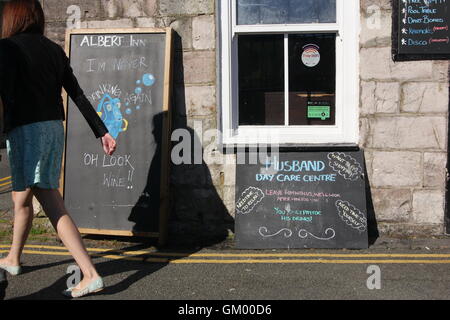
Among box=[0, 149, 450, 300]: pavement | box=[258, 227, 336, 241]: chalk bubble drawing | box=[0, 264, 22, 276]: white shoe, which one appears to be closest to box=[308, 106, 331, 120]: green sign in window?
box=[258, 227, 336, 241]: chalk bubble drawing

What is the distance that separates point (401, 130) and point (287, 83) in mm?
1263

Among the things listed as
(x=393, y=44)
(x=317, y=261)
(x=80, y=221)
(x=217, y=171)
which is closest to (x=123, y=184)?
(x=80, y=221)

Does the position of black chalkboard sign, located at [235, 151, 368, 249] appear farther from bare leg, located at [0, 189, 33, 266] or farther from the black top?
the black top

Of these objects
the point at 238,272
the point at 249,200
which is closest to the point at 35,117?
the point at 238,272

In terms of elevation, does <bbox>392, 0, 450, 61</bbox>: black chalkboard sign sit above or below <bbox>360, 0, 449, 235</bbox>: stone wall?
above

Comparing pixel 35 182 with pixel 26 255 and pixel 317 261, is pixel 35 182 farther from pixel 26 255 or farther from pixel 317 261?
pixel 317 261

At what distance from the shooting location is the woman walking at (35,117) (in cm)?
345

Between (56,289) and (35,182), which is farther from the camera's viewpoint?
(56,289)

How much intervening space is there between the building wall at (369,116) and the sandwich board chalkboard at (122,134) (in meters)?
0.23

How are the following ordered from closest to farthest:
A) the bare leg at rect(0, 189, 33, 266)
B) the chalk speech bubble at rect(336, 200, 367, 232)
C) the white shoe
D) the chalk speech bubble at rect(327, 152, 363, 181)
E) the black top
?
the black top
the bare leg at rect(0, 189, 33, 266)
the white shoe
the chalk speech bubble at rect(336, 200, 367, 232)
the chalk speech bubble at rect(327, 152, 363, 181)

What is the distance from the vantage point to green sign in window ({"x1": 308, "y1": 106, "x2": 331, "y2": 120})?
17.0 feet

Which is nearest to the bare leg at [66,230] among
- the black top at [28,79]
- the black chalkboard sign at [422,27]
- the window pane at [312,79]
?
the black top at [28,79]

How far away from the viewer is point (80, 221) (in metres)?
4.98

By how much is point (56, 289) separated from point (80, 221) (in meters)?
1.31
